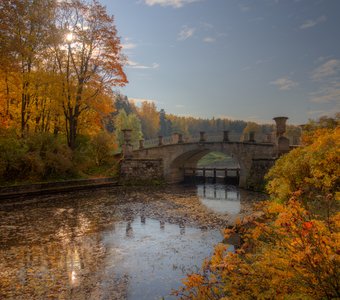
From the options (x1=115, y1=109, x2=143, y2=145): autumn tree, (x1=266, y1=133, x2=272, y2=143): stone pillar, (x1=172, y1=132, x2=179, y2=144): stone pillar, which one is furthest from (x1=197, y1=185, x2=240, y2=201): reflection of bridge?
(x1=115, y1=109, x2=143, y2=145): autumn tree

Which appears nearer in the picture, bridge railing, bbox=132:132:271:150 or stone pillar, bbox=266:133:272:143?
stone pillar, bbox=266:133:272:143

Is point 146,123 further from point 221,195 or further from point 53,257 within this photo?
point 53,257

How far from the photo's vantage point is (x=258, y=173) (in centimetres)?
2347

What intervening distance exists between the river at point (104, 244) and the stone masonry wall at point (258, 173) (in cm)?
467

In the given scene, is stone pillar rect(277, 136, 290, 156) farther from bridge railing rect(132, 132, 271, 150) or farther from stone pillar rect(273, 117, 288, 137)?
bridge railing rect(132, 132, 271, 150)

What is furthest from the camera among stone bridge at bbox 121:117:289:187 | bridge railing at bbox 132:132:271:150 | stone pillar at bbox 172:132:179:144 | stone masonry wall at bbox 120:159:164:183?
stone pillar at bbox 172:132:179:144

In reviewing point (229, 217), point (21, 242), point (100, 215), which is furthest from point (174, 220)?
point (21, 242)

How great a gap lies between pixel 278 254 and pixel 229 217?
1057 centimetres

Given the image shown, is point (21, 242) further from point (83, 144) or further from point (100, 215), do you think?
point (83, 144)

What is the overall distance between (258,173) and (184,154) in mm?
8898

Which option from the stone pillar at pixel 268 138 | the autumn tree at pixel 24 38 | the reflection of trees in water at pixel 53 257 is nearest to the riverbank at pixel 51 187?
the autumn tree at pixel 24 38

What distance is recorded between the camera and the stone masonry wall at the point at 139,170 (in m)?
26.8

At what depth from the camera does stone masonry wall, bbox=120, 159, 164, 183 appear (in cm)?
2677

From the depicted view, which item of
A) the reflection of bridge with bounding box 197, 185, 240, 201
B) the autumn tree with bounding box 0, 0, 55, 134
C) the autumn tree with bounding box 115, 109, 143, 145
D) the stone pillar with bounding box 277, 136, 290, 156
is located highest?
the autumn tree with bounding box 0, 0, 55, 134
